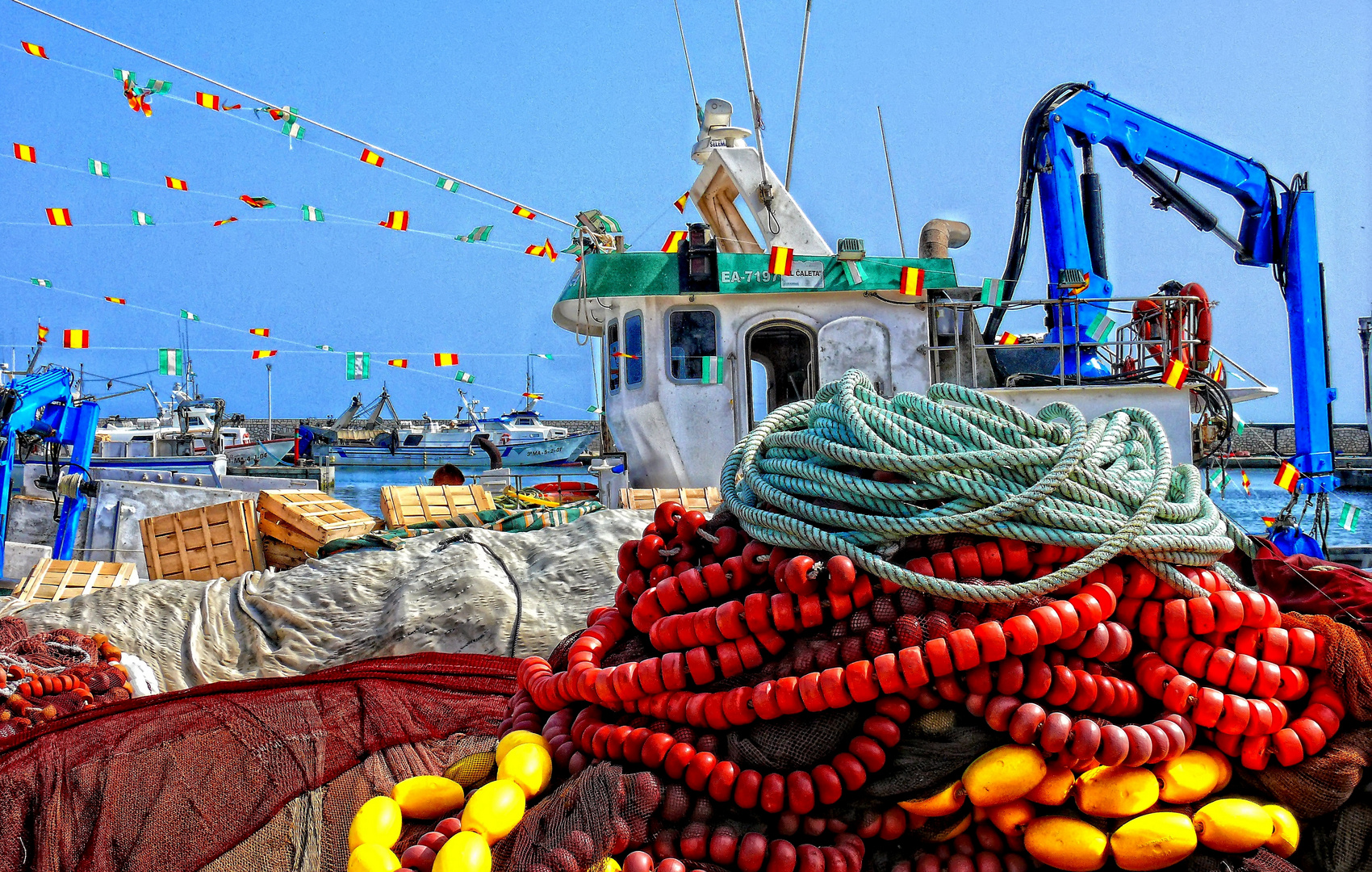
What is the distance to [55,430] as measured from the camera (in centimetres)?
1014

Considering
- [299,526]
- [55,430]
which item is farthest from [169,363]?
[299,526]

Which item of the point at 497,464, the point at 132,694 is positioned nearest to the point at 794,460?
the point at 132,694

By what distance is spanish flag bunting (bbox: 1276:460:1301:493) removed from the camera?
341 inches

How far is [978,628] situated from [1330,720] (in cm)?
80

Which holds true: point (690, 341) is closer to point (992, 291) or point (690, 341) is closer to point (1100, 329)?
point (992, 291)

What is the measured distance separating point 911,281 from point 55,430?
29.3 ft

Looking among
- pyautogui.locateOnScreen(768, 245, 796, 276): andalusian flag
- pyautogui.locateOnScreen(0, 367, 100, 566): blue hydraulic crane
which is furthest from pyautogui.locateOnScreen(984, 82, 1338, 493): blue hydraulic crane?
pyautogui.locateOnScreen(0, 367, 100, 566): blue hydraulic crane

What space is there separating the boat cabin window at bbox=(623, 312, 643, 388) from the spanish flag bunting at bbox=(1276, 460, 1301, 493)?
5.78 m

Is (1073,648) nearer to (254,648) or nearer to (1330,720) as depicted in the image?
(1330,720)

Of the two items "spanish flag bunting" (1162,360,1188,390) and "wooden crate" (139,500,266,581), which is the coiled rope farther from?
"spanish flag bunting" (1162,360,1188,390)

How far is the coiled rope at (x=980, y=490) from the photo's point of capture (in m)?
2.05

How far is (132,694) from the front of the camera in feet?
10.8

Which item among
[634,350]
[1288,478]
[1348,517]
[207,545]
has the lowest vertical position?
[1348,517]

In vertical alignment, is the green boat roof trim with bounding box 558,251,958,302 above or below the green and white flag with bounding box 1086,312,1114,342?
above
